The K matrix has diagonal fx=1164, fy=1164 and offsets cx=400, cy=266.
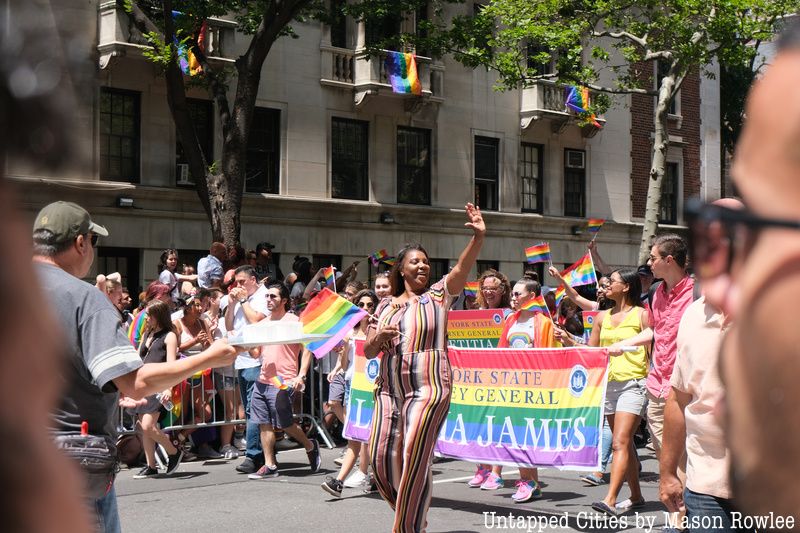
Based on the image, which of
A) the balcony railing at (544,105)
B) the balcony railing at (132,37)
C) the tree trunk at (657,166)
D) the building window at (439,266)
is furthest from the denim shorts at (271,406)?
the balcony railing at (544,105)

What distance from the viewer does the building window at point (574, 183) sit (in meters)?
34.1

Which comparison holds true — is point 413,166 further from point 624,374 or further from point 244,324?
point 624,374

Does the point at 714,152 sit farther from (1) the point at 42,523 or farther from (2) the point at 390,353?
(1) the point at 42,523

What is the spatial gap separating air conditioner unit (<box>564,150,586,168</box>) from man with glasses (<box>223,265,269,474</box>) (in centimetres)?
2169

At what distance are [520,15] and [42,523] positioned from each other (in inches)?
976

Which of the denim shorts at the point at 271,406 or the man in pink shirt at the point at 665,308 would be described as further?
the denim shorts at the point at 271,406

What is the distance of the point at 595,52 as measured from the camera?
24141 millimetres

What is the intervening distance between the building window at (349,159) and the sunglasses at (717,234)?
27.1 m

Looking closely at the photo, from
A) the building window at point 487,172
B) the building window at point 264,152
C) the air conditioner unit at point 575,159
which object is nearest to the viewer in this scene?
the building window at point 264,152

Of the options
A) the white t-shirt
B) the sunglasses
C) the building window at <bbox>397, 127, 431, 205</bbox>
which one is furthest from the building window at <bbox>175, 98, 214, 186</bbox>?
the sunglasses

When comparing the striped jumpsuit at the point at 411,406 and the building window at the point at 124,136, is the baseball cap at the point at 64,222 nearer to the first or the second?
the striped jumpsuit at the point at 411,406

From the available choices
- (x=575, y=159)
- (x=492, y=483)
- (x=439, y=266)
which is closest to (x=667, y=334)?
(x=492, y=483)

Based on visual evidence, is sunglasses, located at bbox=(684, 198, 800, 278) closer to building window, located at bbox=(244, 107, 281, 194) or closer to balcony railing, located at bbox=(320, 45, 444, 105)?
building window, located at bbox=(244, 107, 281, 194)

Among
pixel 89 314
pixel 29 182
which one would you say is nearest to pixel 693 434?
pixel 89 314
